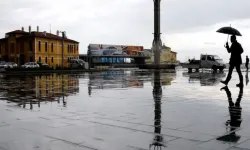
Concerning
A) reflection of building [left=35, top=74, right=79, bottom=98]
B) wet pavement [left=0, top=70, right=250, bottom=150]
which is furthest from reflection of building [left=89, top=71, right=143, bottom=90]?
wet pavement [left=0, top=70, right=250, bottom=150]

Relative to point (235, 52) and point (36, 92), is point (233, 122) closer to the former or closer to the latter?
point (36, 92)

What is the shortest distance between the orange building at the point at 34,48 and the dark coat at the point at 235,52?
57.9m

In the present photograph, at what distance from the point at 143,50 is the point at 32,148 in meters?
113

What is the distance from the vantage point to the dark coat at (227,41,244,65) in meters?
14.6

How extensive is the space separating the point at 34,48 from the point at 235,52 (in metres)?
60.3

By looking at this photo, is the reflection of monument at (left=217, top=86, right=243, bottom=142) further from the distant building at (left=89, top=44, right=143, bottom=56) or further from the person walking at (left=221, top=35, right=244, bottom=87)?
the distant building at (left=89, top=44, right=143, bottom=56)

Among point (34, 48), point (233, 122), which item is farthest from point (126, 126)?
point (34, 48)

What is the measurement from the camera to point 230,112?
23.6ft

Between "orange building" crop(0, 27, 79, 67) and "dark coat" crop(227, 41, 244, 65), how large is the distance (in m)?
57.9

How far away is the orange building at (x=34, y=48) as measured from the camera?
233 ft

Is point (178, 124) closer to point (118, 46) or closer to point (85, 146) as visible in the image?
point (85, 146)

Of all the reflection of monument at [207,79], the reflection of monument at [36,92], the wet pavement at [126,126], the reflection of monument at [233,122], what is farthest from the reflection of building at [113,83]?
the reflection of monument at [233,122]

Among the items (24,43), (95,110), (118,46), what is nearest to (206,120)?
(95,110)

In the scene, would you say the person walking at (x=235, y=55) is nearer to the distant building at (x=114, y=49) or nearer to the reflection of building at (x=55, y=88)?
the reflection of building at (x=55, y=88)
